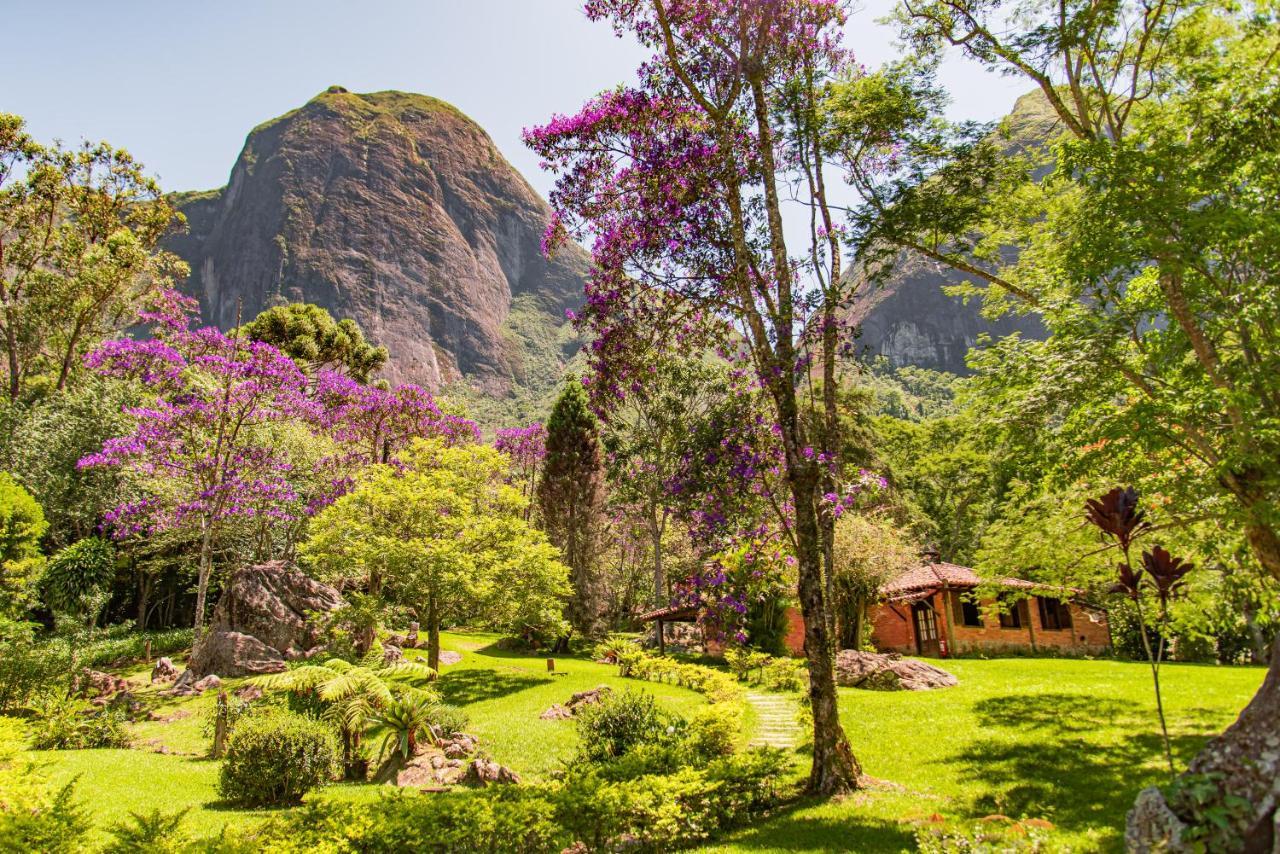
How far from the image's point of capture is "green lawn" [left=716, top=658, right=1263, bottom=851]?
7738mm

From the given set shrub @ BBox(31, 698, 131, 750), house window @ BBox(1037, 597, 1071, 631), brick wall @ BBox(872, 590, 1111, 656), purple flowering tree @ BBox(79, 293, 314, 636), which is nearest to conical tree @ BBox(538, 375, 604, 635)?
purple flowering tree @ BBox(79, 293, 314, 636)

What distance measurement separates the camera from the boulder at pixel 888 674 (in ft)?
63.9

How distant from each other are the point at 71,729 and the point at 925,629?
3073 centimetres

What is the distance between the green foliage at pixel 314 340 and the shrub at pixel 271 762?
95.0ft

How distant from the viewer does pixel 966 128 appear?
11453 millimetres

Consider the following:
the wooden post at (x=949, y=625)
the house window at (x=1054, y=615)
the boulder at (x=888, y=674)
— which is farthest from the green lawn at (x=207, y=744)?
the house window at (x=1054, y=615)

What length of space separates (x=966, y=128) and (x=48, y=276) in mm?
38776

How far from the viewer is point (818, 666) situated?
9.47 metres

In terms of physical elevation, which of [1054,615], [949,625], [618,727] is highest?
[1054,615]

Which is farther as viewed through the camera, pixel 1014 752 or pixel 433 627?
pixel 433 627

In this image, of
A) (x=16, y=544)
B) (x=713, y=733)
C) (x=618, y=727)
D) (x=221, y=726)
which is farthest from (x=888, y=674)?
(x=16, y=544)

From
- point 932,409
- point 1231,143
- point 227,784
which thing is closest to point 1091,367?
point 1231,143

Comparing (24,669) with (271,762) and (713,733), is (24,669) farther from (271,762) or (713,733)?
(713,733)

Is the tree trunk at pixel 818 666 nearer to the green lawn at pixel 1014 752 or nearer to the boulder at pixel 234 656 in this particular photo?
the green lawn at pixel 1014 752
